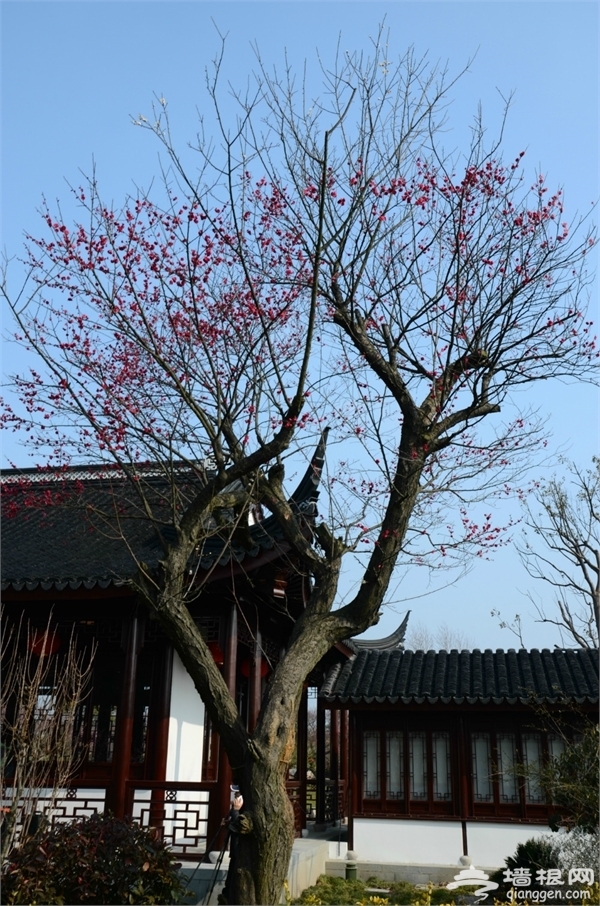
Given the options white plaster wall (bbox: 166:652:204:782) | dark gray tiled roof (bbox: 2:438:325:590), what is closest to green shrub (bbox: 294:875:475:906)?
white plaster wall (bbox: 166:652:204:782)

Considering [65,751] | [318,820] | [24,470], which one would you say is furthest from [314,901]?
[24,470]

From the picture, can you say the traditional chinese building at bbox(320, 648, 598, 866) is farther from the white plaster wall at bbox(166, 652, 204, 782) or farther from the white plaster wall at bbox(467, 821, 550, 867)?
the white plaster wall at bbox(166, 652, 204, 782)

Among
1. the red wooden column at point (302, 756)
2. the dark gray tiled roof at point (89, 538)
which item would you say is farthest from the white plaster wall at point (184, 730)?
the red wooden column at point (302, 756)

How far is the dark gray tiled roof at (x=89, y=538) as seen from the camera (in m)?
7.58

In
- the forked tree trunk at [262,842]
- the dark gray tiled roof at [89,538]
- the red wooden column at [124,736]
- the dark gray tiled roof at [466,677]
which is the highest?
the dark gray tiled roof at [89,538]

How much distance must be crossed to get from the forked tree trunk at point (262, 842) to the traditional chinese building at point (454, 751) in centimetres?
609

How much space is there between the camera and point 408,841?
34.4 feet

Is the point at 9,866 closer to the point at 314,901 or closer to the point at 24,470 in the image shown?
the point at 314,901

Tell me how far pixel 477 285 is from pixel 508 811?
740 cm

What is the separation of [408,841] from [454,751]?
128cm

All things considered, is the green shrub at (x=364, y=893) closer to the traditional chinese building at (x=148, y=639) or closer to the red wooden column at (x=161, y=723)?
the traditional chinese building at (x=148, y=639)

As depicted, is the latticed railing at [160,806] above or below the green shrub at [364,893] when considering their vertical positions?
above

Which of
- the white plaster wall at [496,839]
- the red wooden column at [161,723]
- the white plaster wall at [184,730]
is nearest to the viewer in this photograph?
the red wooden column at [161,723]

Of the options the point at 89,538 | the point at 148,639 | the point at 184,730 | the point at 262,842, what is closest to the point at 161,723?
the point at 184,730
